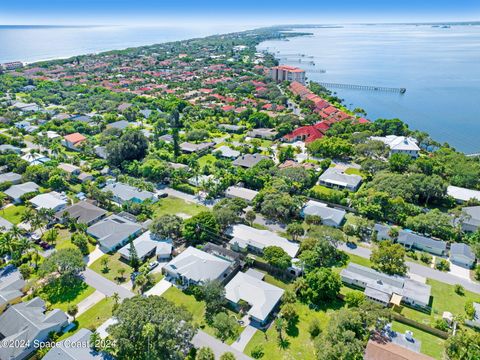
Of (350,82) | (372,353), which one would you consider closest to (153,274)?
(372,353)

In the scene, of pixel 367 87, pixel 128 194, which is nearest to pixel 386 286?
pixel 128 194

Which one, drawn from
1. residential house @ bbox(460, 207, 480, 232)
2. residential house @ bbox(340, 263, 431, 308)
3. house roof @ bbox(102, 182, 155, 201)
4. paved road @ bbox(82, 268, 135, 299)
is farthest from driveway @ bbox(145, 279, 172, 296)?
residential house @ bbox(460, 207, 480, 232)

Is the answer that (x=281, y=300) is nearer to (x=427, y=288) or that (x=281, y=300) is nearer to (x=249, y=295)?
(x=249, y=295)

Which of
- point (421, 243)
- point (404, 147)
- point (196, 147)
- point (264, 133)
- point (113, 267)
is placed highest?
point (404, 147)

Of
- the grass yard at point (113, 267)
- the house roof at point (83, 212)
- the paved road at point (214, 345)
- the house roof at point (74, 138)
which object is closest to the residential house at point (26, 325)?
the grass yard at point (113, 267)

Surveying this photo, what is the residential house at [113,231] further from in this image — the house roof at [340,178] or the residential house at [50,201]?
the house roof at [340,178]

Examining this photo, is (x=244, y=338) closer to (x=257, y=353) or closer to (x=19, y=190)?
(x=257, y=353)

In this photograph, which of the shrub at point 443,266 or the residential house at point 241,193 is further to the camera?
the residential house at point 241,193
